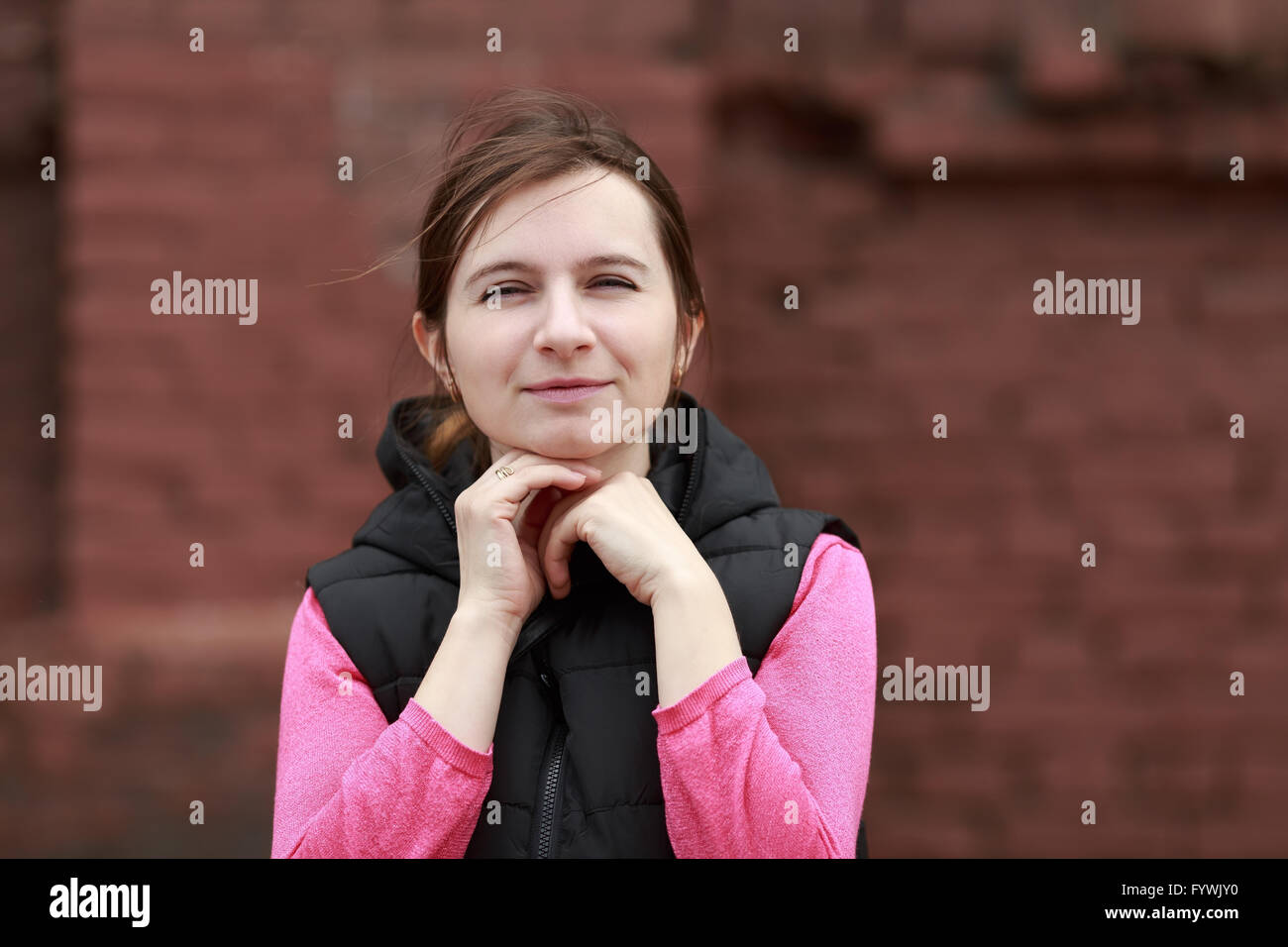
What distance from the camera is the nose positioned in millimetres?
1330

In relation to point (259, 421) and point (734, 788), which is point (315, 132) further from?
point (734, 788)

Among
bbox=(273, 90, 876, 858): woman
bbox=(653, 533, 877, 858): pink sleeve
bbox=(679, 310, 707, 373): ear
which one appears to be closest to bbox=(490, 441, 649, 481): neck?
bbox=(273, 90, 876, 858): woman

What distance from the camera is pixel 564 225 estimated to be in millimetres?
1371

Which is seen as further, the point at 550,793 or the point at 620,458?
the point at 620,458

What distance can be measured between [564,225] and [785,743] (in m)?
0.61

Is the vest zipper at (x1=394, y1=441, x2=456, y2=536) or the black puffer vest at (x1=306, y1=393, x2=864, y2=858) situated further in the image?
the vest zipper at (x1=394, y1=441, x2=456, y2=536)

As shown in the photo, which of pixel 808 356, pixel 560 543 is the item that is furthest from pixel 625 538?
pixel 808 356

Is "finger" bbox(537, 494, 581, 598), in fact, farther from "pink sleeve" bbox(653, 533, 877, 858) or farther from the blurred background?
the blurred background

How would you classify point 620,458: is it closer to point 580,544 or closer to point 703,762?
point 580,544

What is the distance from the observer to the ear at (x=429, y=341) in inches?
62.2

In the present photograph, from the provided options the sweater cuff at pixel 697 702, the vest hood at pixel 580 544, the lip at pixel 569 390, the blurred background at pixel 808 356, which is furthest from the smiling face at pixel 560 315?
the blurred background at pixel 808 356

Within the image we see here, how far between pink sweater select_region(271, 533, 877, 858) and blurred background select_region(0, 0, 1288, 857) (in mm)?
2021

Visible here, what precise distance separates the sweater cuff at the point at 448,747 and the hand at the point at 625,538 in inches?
8.6

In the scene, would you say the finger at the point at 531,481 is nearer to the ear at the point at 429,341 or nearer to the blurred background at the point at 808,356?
the ear at the point at 429,341
